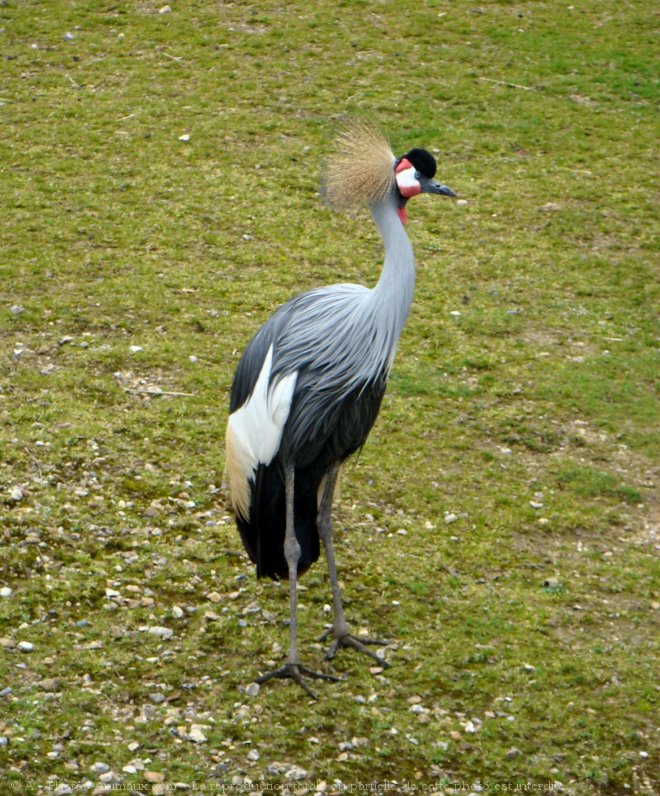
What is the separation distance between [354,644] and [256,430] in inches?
42.8

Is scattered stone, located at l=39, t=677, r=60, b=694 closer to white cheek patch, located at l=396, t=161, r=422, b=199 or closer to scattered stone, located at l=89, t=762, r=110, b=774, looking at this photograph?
scattered stone, located at l=89, t=762, r=110, b=774

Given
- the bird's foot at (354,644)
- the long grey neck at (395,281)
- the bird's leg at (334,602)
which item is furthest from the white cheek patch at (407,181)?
the bird's foot at (354,644)

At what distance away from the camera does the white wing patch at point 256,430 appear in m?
5.16

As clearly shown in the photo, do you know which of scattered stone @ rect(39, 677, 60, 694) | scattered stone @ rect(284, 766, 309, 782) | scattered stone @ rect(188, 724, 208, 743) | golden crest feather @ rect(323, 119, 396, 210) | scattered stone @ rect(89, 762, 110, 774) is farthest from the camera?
golden crest feather @ rect(323, 119, 396, 210)

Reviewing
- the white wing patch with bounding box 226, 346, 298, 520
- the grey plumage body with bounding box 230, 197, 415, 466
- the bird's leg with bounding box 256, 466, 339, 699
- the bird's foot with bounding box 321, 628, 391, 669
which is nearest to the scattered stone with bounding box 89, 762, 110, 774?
the bird's leg with bounding box 256, 466, 339, 699

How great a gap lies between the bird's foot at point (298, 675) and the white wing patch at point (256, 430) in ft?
2.36

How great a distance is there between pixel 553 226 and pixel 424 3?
465 centimetres

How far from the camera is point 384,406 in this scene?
7.32 metres

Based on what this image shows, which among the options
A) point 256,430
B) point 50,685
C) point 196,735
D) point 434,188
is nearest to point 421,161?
point 434,188

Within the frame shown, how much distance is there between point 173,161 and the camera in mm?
10047

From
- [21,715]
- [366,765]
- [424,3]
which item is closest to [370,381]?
[366,765]

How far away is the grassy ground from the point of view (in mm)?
4891

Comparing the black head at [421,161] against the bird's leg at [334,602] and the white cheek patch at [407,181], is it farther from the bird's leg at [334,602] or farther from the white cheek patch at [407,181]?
the bird's leg at [334,602]

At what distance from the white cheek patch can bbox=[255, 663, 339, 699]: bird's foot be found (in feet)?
7.05
